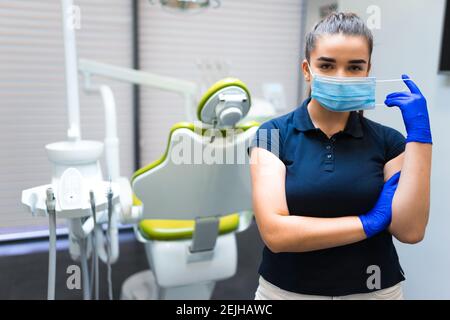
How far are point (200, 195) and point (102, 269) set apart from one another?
130 centimetres

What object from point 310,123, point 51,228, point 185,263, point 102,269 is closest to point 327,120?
point 310,123

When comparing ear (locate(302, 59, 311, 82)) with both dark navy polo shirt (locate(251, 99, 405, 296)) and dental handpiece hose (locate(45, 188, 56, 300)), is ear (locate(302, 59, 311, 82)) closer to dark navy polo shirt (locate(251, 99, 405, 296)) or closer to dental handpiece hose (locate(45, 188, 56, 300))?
dark navy polo shirt (locate(251, 99, 405, 296))

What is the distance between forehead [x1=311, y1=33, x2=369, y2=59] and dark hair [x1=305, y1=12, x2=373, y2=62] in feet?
0.04

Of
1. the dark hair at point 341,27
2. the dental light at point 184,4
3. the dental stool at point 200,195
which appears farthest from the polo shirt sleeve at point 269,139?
the dental light at point 184,4

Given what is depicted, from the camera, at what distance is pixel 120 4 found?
2.71 metres

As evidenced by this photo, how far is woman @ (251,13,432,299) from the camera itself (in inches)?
32.1

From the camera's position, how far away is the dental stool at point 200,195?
4.22 ft

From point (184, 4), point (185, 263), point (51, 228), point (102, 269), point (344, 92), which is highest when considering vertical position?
point (184, 4)

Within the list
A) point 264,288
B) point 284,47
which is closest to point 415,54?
point 264,288

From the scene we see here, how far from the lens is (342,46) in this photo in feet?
2.66

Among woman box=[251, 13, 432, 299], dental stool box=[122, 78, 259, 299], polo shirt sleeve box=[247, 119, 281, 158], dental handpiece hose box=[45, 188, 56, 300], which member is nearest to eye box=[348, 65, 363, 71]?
woman box=[251, 13, 432, 299]

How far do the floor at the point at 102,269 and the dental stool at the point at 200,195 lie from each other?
26 centimetres

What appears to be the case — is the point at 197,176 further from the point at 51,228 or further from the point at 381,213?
the point at 381,213

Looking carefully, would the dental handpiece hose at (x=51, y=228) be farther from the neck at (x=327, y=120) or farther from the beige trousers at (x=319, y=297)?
the neck at (x=327, y=120)
